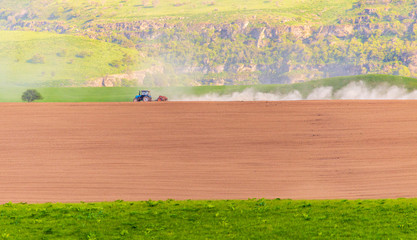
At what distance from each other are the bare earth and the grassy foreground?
6.01 meters

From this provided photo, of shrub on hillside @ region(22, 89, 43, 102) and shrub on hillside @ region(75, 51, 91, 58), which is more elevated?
shrub on hillside @ region(75, 51, 91, 58)

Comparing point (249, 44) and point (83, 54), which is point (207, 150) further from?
point (249, 44)

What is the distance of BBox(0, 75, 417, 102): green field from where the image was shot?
80875 mm

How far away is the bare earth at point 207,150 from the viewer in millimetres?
29766

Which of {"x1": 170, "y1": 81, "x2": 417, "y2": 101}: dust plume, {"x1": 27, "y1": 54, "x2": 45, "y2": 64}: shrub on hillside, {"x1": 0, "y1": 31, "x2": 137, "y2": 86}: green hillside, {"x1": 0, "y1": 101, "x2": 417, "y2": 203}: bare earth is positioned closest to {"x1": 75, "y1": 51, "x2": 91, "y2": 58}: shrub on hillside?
{"x1": 0, "y1": 31, "x2": 137, "y2": 86}: green hillside

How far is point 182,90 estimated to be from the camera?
351 ft

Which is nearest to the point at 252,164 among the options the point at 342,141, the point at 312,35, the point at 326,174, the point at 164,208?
the point at 326,174

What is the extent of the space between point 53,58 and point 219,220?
149 meters

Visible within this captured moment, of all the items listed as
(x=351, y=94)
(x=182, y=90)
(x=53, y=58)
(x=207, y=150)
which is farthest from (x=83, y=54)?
(x=207, y=150)

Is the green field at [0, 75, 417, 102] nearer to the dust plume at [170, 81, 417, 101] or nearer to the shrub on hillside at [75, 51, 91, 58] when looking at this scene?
the dust plume at [170, 81, 417, 101]

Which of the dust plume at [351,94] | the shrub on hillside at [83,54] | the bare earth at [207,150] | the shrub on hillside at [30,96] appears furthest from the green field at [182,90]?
the shrub on hillside at [83,54]

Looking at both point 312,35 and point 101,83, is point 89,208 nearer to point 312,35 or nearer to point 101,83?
point 101,83

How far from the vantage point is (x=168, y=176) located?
32.0 metres

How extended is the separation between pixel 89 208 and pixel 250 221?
7.69 meters
